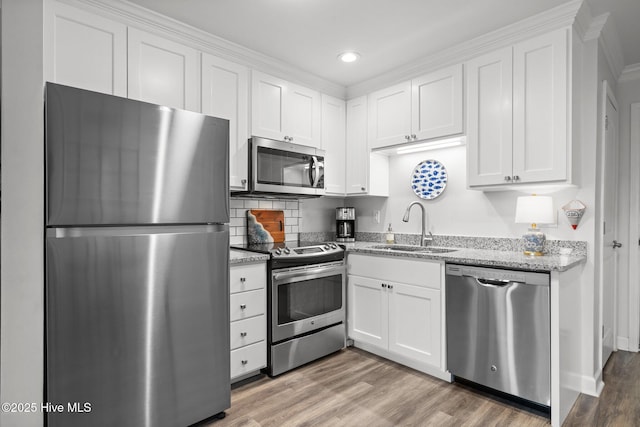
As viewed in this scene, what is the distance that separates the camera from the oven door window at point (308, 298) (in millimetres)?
2621

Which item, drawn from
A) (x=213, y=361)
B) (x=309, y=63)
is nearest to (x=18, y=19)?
(x=213, y=361)

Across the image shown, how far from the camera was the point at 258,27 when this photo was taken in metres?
2.47

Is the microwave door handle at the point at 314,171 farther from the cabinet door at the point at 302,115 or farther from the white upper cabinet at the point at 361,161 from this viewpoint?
the white upper cabinet at the point at 361,161

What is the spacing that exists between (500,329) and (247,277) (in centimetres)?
163

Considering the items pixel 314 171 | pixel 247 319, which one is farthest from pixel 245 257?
pixel 314 171

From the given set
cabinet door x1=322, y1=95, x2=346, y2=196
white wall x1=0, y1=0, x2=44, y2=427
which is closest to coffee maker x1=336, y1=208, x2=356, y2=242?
cabinet door x1=322, y1=95, x2=346, y2=196

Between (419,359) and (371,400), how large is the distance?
0.53 m

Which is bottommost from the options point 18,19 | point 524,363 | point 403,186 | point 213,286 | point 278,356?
point 278,356

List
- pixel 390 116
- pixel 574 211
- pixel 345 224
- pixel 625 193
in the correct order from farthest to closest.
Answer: pixel 345 224 → pixel 390 116 → pixel 625 193 → pixel 574 211

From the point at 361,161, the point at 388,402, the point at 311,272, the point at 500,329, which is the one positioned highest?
the point at 361,161

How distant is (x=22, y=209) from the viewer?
132cm

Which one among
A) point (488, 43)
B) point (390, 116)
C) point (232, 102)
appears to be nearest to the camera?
point (488, 43)

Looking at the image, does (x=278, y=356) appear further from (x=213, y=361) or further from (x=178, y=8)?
(x=178, y=8)

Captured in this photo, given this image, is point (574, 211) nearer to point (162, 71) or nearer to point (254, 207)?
point (254, 207)
